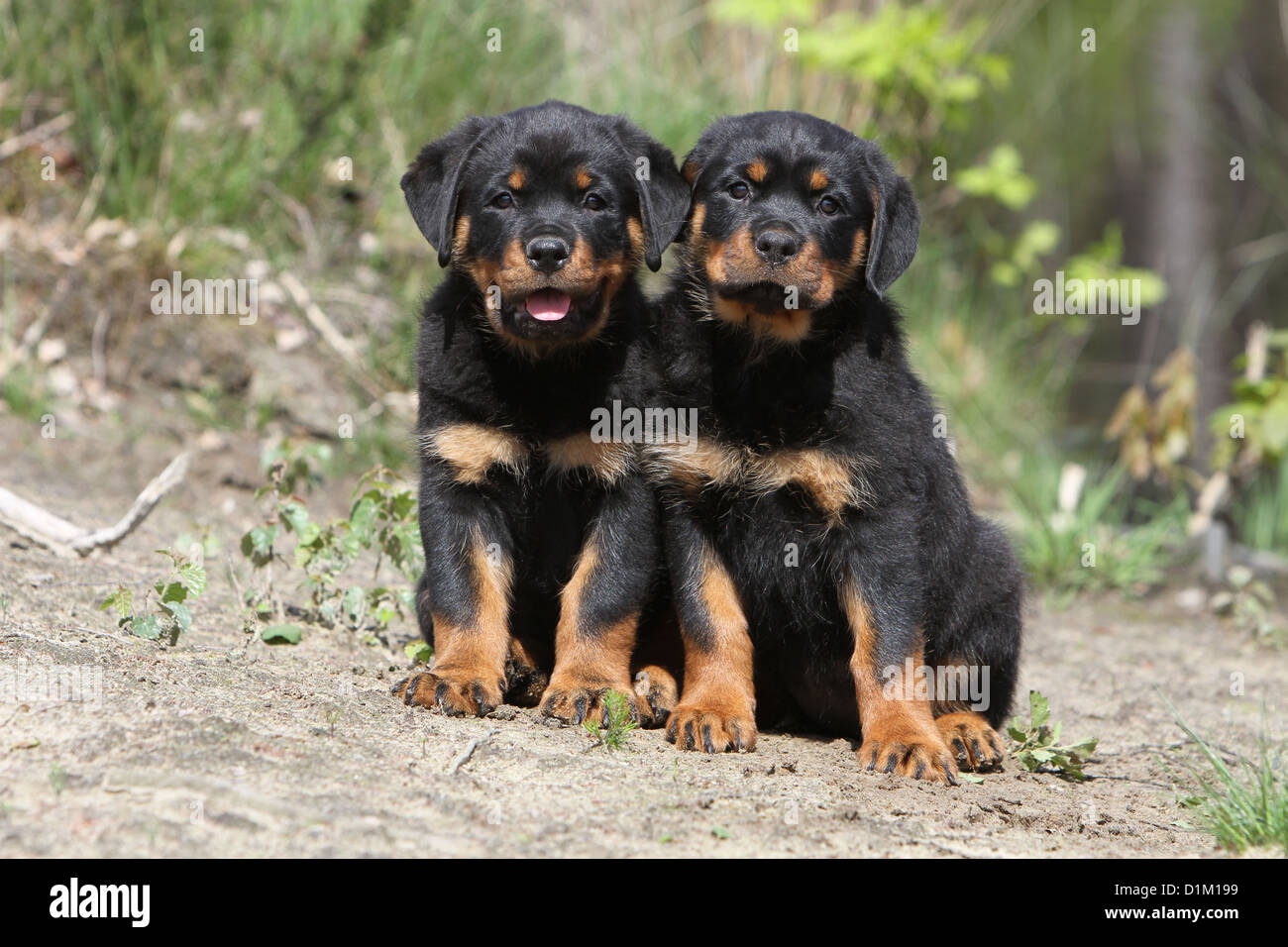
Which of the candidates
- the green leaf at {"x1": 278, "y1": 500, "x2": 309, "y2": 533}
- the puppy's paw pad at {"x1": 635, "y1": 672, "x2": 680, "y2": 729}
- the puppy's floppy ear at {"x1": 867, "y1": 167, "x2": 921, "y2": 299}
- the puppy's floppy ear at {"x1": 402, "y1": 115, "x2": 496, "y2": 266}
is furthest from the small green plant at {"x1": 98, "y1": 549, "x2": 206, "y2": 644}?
the puppy's floppy ear at {"x1": 867, "y1": 167, "x2": 921, "y2": 299}

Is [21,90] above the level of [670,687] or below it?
above

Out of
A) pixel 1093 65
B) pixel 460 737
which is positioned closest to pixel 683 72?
pixel 460 737

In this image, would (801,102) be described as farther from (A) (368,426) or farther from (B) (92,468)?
(B) (92,468)

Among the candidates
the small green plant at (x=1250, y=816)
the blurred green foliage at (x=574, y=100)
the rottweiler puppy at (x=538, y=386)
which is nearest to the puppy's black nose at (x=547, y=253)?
the rottweiler puppy at (x=538, y=386)

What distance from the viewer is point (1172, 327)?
915 centimetres

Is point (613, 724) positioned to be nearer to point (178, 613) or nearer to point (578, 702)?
point (578, 702)

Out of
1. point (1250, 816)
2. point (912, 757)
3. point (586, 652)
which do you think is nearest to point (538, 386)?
point (586, 652)

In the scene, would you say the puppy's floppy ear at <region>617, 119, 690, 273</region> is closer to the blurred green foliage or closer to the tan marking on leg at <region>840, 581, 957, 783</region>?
the tan marking on leg at <region>840, 581, 957, 783</region>

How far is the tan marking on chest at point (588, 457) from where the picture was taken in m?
3.92

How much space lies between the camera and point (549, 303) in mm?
3844

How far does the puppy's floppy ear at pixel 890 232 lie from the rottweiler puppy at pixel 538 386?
57 centimetres

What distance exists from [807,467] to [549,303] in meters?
0.86

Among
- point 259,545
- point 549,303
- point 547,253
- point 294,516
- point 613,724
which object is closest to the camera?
point 613,724

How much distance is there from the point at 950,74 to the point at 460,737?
6687mm
